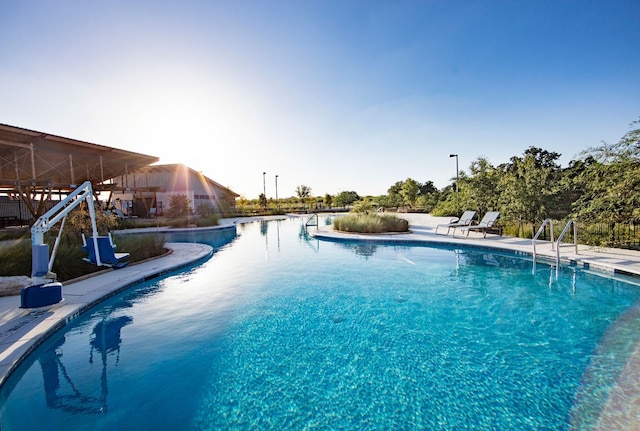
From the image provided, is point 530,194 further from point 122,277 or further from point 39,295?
point 39,295

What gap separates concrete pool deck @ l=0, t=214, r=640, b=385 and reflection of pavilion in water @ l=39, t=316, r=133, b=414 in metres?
0.26

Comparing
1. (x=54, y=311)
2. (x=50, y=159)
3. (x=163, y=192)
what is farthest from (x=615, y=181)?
(x=163, y=192)

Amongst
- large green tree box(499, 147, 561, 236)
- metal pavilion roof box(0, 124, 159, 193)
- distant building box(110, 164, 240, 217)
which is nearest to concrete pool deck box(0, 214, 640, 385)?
large green tree box(499, 147, 561, 236)

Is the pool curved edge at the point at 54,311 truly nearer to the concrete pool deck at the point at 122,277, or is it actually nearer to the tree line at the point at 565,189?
the concrete pool deck at the point at 122,277

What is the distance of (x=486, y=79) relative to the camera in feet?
37.4

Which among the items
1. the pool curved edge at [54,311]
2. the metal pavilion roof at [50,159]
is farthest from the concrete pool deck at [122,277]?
the metal pavilion roof at [50,159]

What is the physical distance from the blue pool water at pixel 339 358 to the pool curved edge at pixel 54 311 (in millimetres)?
149

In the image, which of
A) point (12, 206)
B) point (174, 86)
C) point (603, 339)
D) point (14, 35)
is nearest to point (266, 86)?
point (174, 86)

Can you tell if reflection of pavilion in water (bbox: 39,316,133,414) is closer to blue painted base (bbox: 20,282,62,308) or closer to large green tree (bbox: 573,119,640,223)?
blue painted base (bbox: 20,282,62,308)

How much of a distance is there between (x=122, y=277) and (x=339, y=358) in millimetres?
5327

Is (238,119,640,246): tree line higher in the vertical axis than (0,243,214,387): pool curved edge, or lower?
higher

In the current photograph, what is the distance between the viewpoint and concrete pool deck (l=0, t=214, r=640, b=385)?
11.2ft

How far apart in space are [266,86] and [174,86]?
3995 millimetres

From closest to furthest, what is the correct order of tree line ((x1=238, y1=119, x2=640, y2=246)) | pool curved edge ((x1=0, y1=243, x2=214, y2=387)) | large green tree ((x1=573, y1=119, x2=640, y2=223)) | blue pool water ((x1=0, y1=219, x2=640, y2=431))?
blue pool water ((x1=0, y1=219, x2=640, y2=431)), pool curved edge ((x1=0, y1=243, x2=214, y2=387)), large green tree ((x1=573, y1=119, x2=640, y2=223)), tree line ((x1=238, y1=119, x2=640, y2=246))
